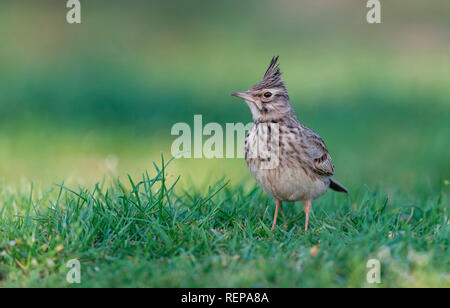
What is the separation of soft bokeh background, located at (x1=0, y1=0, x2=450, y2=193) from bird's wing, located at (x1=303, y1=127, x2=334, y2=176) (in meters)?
2.05

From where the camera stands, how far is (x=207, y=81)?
13797 millimetres

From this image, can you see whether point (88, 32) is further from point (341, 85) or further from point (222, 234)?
point (222, 234)

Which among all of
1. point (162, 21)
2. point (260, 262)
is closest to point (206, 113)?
point (260, 262)

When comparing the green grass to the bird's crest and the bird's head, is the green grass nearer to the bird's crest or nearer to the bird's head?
the bird's head

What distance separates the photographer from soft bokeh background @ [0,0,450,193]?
9.67 metres

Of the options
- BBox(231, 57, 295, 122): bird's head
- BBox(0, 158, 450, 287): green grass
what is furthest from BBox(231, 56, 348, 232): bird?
BBox(0, 158, 450, 287): green grass

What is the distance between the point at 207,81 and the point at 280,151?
834cm

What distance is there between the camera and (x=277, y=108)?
19.4ft

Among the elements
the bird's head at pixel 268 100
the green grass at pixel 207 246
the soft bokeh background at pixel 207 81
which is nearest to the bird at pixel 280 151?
the bird's head at pixel 268 100

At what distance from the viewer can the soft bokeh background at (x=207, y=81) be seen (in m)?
9.67

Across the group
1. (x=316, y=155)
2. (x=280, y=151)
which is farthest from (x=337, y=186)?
(x=280, y=151)

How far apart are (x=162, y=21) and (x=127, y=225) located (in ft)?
48.9

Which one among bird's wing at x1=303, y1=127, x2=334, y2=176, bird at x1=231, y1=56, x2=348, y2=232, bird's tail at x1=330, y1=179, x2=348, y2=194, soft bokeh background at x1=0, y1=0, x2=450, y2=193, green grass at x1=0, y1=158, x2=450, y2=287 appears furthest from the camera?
soft bokeh background at x1=0, y1=0, x2=450, y2=193

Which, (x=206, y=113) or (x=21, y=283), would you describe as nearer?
(x=21, y=283)
